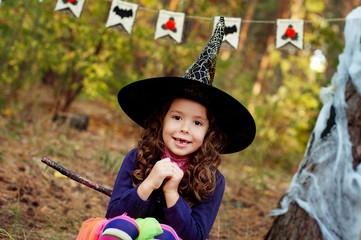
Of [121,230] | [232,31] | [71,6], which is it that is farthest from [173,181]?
[71,6]

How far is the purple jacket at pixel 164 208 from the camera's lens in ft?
5.05

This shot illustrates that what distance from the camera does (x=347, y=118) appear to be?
8.12 ft

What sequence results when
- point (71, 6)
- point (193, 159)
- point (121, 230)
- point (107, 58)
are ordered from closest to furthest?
point (121, 230)
point (193, 159)
point (71, 6)
point (107, 58)

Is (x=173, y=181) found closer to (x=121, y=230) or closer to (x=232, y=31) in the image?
(x=121, y=230)

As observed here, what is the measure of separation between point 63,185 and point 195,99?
225 cm

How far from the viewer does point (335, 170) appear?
2459 millimetres

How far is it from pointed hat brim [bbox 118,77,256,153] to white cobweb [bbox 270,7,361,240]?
1.00m

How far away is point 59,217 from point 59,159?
1.36 meters

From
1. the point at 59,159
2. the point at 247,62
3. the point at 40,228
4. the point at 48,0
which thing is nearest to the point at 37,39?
the point at 48,0

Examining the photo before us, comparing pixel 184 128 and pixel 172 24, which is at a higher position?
pixel 172 24

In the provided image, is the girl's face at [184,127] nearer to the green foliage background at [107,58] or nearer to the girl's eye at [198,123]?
the girl's eye at [198,123]

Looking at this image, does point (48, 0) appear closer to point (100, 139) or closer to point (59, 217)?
point (100, 139)

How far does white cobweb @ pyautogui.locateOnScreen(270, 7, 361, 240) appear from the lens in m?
2.38

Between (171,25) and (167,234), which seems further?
(171,25)
